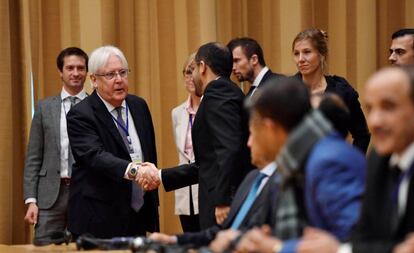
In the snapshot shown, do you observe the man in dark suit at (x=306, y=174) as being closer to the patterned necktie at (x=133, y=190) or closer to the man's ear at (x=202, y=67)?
the man's ear at (x=202, y=67)

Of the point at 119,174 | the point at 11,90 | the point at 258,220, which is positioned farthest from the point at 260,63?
the point at 258,220

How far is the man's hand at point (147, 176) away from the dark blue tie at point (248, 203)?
1585 millimetres

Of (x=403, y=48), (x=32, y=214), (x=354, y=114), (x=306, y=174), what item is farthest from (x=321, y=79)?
(x=306, y=174)

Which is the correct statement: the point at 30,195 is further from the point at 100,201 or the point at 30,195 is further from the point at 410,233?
the point at 410,233

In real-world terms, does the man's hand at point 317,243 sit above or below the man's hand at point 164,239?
above

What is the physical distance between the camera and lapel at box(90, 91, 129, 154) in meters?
5.12

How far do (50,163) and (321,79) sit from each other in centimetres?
184

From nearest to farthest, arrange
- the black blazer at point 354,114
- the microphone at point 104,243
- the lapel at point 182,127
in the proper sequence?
the microphone at point 104,243, the black blazer at point 354,114, the lapel at point 182,127

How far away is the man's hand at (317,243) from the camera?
2.43 meters

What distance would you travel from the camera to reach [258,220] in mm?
3203

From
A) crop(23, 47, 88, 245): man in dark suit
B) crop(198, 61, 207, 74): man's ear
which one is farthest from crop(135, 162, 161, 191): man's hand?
crop(23, 47, 88, 245): man in dark suit

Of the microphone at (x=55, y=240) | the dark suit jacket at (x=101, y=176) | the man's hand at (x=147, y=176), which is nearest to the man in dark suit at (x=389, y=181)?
the microphone at (x=55, y=240)

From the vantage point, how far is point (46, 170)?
19.4 feet

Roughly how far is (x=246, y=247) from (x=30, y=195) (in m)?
3.61
